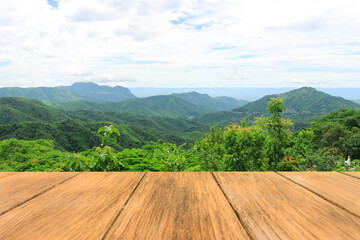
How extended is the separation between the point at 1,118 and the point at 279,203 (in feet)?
343

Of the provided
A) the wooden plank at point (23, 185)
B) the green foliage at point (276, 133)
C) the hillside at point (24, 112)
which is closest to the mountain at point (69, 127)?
the hillside at point (24, 112)

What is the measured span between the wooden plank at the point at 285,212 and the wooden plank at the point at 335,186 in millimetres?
79

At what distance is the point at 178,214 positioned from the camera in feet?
3.20

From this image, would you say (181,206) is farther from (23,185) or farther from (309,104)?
(309,104)

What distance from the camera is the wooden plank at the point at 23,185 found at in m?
1.15

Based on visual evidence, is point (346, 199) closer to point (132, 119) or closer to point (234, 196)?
point (234, 196)

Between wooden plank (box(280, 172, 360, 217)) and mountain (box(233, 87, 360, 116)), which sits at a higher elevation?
wooden plank (box(280, 172, 360, 217))

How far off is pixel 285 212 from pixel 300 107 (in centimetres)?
18120

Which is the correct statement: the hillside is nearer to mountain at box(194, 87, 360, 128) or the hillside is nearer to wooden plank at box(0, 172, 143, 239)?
mountain at box(194, 87, 360, 128)

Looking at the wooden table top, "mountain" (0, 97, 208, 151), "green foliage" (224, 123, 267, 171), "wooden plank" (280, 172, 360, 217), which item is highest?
the wooden table top

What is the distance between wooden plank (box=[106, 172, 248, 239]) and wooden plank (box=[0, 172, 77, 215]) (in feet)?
2.05

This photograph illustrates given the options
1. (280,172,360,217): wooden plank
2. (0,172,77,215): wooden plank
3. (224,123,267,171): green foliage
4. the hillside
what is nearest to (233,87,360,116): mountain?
the hillside

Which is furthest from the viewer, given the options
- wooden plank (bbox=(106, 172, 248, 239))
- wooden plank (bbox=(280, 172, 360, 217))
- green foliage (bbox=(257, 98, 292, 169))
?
green foliage (bbox=(257, 98, 292, 169))

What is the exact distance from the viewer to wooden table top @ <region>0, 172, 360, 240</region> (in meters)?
0.84
